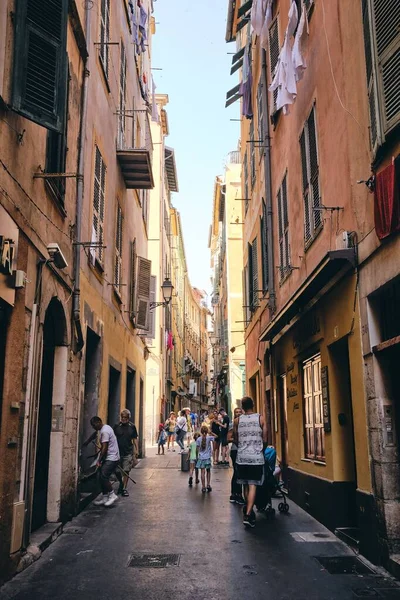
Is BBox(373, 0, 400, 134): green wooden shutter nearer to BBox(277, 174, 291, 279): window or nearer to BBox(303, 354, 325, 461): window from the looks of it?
BBox(303, 354, 325, 461): window

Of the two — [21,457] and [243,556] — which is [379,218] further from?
[21,457]

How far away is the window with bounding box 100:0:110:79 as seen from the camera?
12.0 metres

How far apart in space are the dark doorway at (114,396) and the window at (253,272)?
424cm

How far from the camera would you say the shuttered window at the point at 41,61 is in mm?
5797

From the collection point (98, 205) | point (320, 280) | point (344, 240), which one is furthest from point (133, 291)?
point (344, 240)

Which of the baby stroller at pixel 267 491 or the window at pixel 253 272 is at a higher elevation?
the window at pixel 253 272

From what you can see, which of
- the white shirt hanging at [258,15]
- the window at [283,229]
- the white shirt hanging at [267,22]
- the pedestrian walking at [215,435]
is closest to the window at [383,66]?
the window at [283,229]

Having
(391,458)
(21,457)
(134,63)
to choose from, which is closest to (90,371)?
(21,457)

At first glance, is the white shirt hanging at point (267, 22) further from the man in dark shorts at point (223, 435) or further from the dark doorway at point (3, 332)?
the man in dark shorts at point (223, 435)

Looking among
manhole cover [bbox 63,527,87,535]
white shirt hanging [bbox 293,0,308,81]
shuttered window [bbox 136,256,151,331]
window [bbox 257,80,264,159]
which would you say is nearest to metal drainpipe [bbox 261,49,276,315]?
window [bbox 257,80,264,159]

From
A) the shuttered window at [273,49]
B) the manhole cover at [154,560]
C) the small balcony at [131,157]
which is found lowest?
the manhole cover at [154,560]

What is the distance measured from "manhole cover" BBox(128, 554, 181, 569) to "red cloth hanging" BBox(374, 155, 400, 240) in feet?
13.3

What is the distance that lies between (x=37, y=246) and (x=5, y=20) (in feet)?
7.82

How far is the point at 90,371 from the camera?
1152cm
